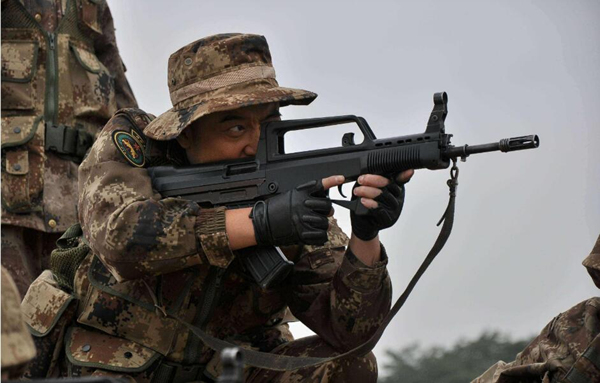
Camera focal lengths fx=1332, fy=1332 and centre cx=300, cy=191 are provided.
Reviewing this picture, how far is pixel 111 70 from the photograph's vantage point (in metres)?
8.29

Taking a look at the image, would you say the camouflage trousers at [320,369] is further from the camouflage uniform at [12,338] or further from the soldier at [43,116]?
the camouflage uniform at [12,338]

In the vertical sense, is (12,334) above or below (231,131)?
below

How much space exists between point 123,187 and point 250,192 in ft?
1.73

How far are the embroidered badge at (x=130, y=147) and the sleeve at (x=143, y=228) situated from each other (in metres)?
0.09

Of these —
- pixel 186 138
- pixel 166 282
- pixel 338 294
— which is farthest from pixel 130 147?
pixel 338 294

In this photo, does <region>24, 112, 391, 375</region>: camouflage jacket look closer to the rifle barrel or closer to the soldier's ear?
the soldier's ear

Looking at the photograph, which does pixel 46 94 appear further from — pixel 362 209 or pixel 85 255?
pixel 362 209

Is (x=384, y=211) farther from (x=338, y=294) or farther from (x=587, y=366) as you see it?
(x=587, y=366)

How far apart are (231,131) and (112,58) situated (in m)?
2.79

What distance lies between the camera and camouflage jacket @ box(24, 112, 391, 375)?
5402 mm

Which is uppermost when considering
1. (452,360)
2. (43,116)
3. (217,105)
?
(43,116)

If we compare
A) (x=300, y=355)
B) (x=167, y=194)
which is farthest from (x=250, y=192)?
(x=300, y=355)

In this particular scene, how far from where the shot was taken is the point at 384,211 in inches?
207

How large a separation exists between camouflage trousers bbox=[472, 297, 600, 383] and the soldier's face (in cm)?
157
